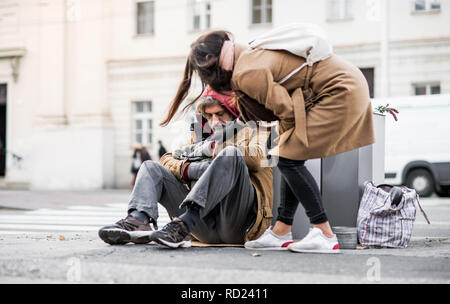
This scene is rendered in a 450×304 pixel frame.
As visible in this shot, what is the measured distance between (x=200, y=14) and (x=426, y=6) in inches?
272

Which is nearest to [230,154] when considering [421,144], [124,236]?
[124,236]

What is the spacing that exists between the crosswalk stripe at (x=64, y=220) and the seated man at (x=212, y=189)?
3209mm

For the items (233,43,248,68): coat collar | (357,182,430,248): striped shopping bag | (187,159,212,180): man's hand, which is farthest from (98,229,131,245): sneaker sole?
(357,182,430,248): striped shopping bag

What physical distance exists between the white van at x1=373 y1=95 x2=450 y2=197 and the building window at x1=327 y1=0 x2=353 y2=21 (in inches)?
165

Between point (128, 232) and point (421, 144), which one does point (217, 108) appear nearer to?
point (128, 232)

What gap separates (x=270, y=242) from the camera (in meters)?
4.02

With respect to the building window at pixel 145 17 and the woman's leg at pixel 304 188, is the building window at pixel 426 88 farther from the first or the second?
the woman's leg at pixel 304 188

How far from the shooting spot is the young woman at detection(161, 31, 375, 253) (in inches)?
146

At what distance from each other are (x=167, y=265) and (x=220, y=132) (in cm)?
129

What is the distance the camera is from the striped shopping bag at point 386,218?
177 inches

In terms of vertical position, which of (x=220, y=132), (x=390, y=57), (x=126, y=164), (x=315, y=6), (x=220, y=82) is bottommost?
(x=126, y=164)

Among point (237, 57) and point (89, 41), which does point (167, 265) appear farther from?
point (89, 41)
